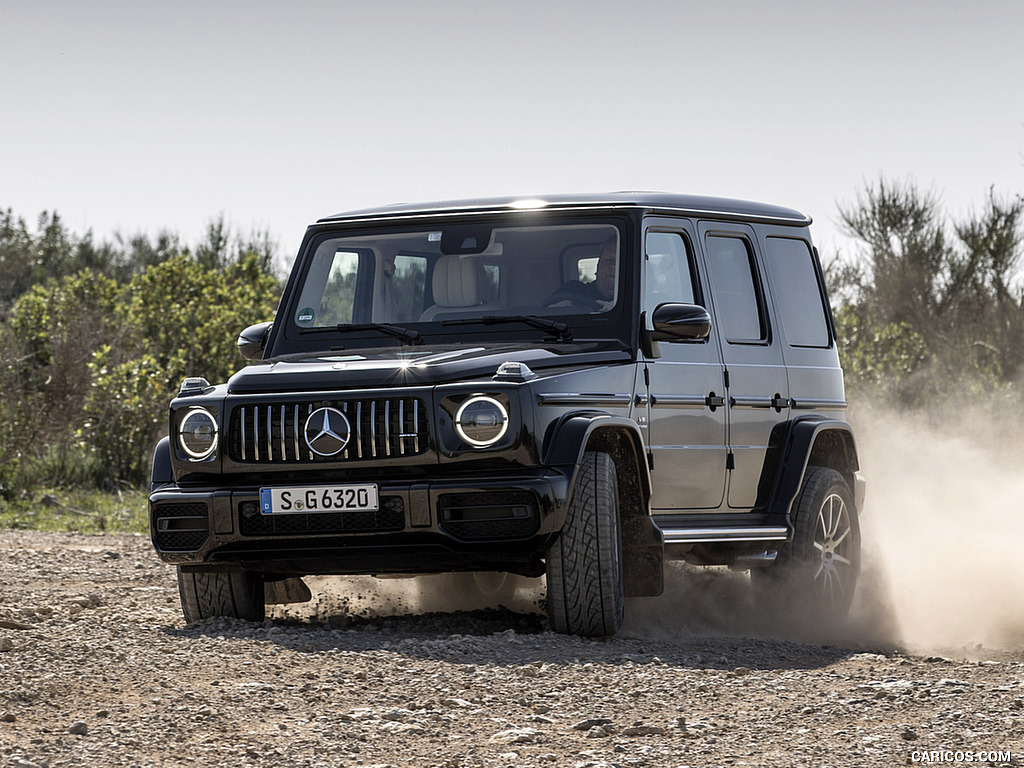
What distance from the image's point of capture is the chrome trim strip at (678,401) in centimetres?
696

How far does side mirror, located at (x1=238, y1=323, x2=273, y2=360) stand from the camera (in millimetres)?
7508

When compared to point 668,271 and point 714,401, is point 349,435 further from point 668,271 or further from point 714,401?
point 714,401

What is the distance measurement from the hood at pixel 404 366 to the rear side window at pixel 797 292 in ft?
6.23

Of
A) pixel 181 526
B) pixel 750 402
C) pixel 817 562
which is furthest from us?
pixel 817 562

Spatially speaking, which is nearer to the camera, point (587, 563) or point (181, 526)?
point (587, 563)

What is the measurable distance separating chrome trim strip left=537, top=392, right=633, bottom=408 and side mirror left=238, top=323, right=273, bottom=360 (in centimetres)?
194

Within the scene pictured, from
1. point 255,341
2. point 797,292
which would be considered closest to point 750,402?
point 797,292

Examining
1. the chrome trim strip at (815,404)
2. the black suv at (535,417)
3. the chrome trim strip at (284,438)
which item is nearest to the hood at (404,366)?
the black suv at (535,417)

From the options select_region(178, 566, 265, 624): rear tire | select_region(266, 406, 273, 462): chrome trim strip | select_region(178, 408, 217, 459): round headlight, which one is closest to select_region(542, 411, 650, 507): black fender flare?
select_region(266, 406, 273, 462): chrome trim strip

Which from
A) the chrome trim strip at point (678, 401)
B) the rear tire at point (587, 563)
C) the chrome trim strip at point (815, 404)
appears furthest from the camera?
the chrome trim strip at point (815, 404)

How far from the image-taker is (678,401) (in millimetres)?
7129

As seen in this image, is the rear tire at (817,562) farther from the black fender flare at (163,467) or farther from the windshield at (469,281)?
the black fender flare at (163,467)

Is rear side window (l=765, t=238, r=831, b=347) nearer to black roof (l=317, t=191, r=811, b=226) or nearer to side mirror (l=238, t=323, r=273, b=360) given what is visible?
black roof (l=317, t=191, r=811, b=226)

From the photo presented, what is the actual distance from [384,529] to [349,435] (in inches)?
16.4
